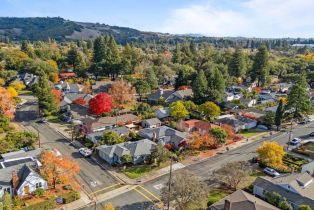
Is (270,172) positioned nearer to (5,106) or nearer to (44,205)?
(44,205)

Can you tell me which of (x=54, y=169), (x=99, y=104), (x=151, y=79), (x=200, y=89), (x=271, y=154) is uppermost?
(x=151, y=79)

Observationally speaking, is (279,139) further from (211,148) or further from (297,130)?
(211,148)

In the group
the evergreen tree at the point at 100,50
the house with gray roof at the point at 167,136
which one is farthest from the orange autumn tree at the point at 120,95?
the evergreen tree at the point at 100,50

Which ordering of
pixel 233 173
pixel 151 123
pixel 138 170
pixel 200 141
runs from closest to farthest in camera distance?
pixel 233 173, pixel 138 170, pixel 200 141, pixel 151 123

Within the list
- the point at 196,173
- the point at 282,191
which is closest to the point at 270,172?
the point at 282,191

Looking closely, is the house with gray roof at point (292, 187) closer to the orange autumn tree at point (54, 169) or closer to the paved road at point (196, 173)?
the paved road at point (196, 173)

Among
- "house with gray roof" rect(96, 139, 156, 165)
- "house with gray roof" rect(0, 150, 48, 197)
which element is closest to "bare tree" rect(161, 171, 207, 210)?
"house with gray roof" rect(96, 139, 156, 165)
